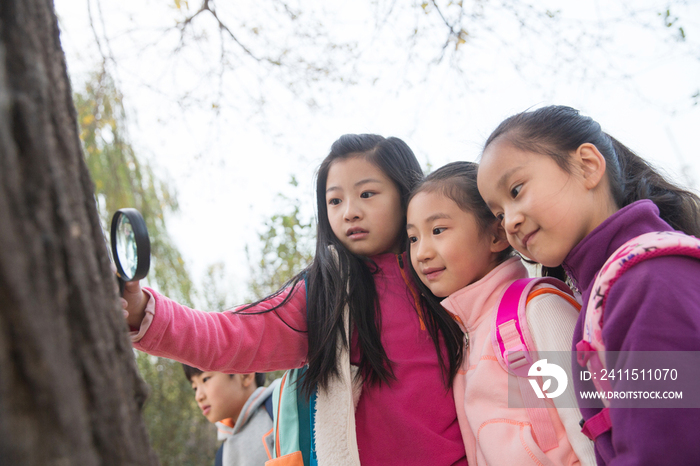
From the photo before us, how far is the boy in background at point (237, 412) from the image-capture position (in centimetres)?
251

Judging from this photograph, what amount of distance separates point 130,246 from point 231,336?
545 millimetres

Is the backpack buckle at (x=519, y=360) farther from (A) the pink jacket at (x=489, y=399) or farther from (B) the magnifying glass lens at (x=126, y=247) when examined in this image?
(B) the magnifying glass lens at (x=126, y=247)

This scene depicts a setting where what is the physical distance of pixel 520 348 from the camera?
137cm

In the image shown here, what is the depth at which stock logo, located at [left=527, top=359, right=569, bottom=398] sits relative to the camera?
134 centimetres

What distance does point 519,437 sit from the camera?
1320 millimetres

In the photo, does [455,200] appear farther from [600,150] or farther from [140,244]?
[140,244]

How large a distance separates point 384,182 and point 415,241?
1.00 feet

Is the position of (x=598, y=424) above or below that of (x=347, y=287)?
below

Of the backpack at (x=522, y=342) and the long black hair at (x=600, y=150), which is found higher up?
the long black hair at (x=600, y=150)

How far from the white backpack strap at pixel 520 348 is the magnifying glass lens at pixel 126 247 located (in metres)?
1.05

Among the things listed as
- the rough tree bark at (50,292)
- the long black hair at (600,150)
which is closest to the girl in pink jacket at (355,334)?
the long black hair at (600,150)

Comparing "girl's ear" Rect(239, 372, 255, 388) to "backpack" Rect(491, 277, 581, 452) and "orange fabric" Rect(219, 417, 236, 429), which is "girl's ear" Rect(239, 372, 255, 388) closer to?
"orange fabric" Rect(219, 417, 236, 429)

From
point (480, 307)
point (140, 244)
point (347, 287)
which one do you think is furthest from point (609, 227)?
point (140, 244)

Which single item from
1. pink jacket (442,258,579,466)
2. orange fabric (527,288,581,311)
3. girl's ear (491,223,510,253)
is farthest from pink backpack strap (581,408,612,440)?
girl's ear (491,223,510,253)
